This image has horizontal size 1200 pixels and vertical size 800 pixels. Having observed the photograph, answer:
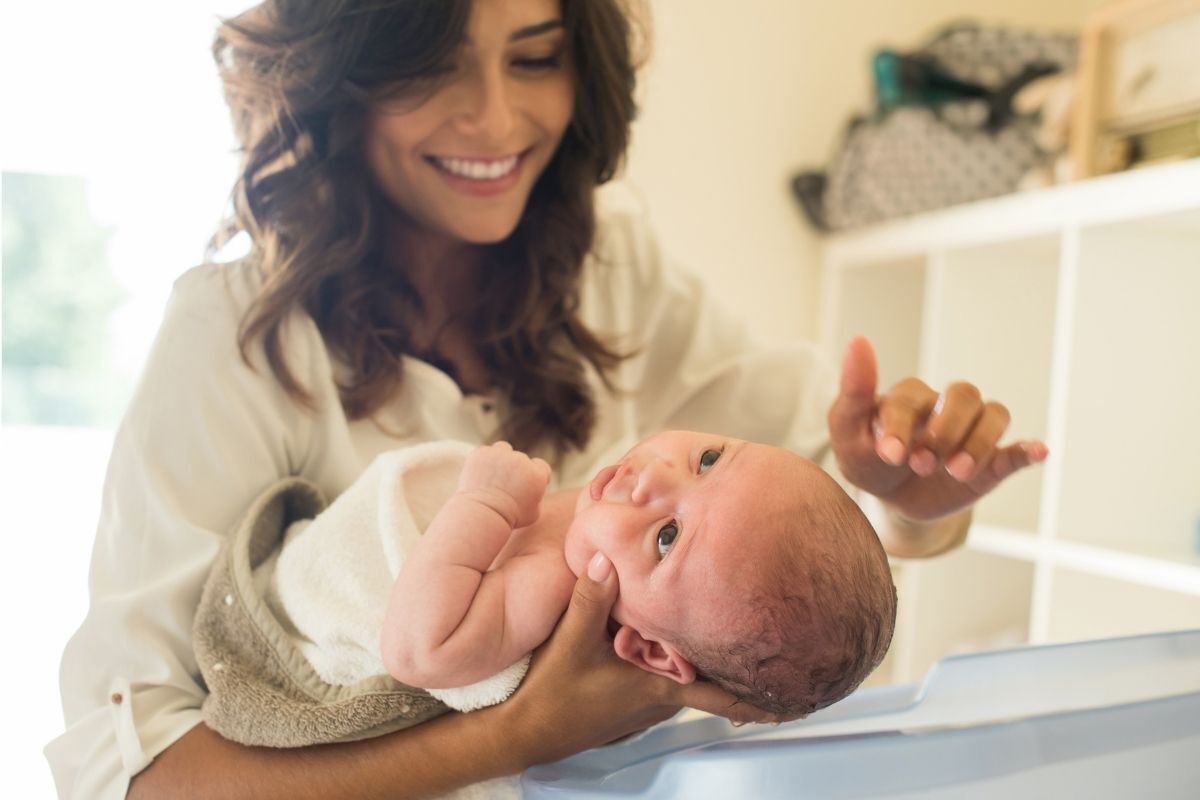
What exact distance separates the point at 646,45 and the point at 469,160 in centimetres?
31

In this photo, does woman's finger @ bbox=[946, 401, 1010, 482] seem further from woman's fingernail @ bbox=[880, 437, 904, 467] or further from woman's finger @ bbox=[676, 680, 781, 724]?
woman's finger @ bbox=[676, 680, 781, 724]

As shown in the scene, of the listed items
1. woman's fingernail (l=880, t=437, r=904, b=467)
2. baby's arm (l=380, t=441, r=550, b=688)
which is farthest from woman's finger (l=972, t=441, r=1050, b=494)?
baby's arm (l=380, t=441, r=550, b=688)

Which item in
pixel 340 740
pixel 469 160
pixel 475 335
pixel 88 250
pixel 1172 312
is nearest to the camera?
pixel 340 740

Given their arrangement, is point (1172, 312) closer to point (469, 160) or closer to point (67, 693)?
point (469, 160)

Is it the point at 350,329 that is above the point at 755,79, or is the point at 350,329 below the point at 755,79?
below

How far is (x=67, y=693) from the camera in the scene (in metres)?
0.84

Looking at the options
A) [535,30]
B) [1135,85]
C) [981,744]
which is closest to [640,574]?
[981,744]

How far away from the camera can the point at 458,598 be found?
0.70 m

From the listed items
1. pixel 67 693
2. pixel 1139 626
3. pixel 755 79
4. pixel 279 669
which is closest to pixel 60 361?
pixel 67 693

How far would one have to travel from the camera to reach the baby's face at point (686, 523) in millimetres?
646

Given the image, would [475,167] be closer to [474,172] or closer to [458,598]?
[474,172]

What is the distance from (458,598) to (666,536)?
155 mm

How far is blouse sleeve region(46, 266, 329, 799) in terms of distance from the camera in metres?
0.83

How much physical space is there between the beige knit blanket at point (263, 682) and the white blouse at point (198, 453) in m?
0.04
